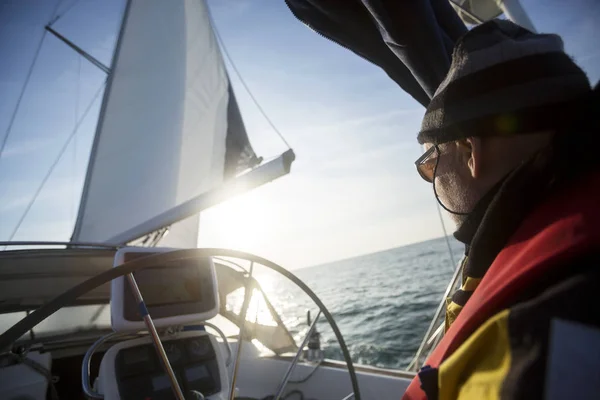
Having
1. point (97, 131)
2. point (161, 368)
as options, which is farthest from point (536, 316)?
point (97, 131)

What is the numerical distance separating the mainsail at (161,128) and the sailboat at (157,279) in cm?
3

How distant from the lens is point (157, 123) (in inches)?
271

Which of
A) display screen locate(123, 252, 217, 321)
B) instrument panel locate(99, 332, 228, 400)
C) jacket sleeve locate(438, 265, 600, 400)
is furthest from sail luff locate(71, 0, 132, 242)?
jacket sleeve locate(438, 265, 600, 400)

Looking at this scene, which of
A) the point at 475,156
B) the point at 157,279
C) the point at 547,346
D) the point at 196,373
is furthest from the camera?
the point at 196,373

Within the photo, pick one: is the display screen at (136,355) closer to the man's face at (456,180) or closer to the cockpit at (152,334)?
the cockpit at (152,334)

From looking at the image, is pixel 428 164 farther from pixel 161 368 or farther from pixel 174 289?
→ pixel 161 368

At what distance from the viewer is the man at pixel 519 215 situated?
0.41 metres

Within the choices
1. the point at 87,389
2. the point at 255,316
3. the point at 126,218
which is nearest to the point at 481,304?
the point at 87,389

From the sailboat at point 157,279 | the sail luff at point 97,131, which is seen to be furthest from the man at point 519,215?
the sail luff at point 97,131

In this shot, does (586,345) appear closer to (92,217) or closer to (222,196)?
(222,196)

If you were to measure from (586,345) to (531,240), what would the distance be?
0.18m

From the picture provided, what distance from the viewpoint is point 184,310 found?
166 centimetres

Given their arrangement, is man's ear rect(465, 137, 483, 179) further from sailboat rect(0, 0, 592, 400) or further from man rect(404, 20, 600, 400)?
sailboat rect(0, 0, 592, 400)

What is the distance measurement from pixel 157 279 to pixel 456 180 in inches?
57.2
